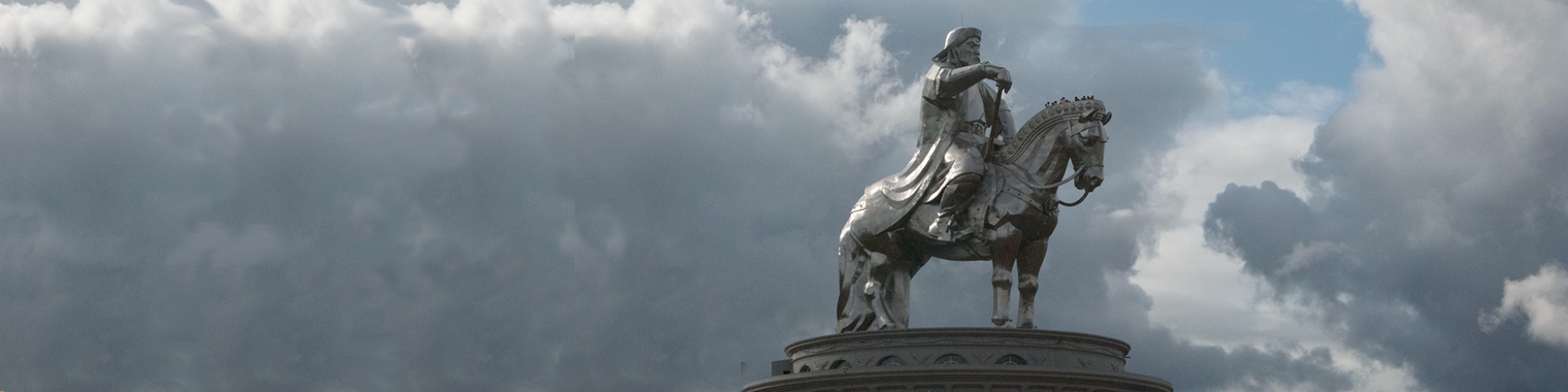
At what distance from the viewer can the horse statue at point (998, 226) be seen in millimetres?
27391

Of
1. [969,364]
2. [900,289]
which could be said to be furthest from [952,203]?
[969,364]

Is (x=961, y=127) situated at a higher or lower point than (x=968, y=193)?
higher

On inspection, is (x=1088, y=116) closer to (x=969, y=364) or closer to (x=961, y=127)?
(x=961, y=127)

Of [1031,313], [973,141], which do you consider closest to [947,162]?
[973,141]

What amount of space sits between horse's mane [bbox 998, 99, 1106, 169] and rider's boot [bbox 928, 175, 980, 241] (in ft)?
3.14

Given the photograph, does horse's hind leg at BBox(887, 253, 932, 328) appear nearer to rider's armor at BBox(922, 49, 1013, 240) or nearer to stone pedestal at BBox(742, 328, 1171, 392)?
rider's armor at BBox(922, 49, 1013, 240)

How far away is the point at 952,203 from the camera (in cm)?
2748

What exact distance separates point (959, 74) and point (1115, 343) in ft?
15.5

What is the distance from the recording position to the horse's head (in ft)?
89.6

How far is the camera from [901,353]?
87.6 ft

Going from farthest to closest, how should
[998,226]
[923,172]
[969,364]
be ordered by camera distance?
[923,172] < [998,226] < [969,364]

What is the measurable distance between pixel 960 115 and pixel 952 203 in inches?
68.1

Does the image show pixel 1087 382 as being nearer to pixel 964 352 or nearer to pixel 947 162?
pixel 964 352

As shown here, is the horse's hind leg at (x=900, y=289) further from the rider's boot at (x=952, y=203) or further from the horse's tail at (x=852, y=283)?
the rider's boot at (x=952, y=203)
